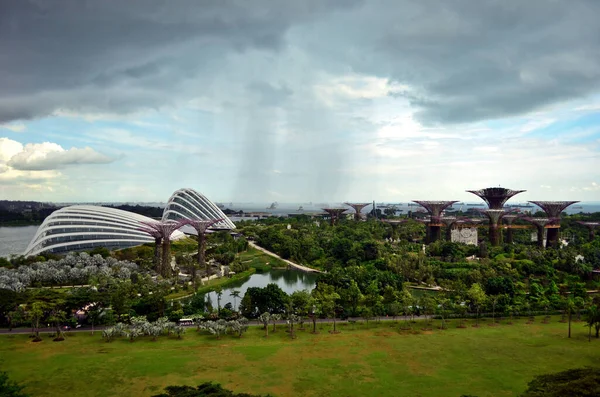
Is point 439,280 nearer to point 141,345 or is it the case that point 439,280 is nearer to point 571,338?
point 571,338

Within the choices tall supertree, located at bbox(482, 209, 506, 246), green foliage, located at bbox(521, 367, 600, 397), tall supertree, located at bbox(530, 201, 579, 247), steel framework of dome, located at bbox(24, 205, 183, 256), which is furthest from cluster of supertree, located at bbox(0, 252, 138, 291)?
tall supertree, located at bbox(530, 201, 579, 247)

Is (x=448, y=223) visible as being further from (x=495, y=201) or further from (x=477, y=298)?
(x=477, y=298)

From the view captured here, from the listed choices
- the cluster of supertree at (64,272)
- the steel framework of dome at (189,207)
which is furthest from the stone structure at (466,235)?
the cluster of supertree at (64,272)

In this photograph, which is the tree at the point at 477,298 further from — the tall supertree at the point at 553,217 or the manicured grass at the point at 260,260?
the tall supertree at the point at 553,217

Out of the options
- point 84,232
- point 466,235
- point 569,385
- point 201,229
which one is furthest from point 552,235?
point 84,232

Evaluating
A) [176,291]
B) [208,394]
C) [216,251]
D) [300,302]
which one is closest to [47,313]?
[176,291]

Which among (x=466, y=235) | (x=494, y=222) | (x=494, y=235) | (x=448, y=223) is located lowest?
(x=466, y=235)

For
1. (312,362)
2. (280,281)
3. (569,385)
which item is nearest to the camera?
(569,385)

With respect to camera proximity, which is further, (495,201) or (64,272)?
(495,201)
